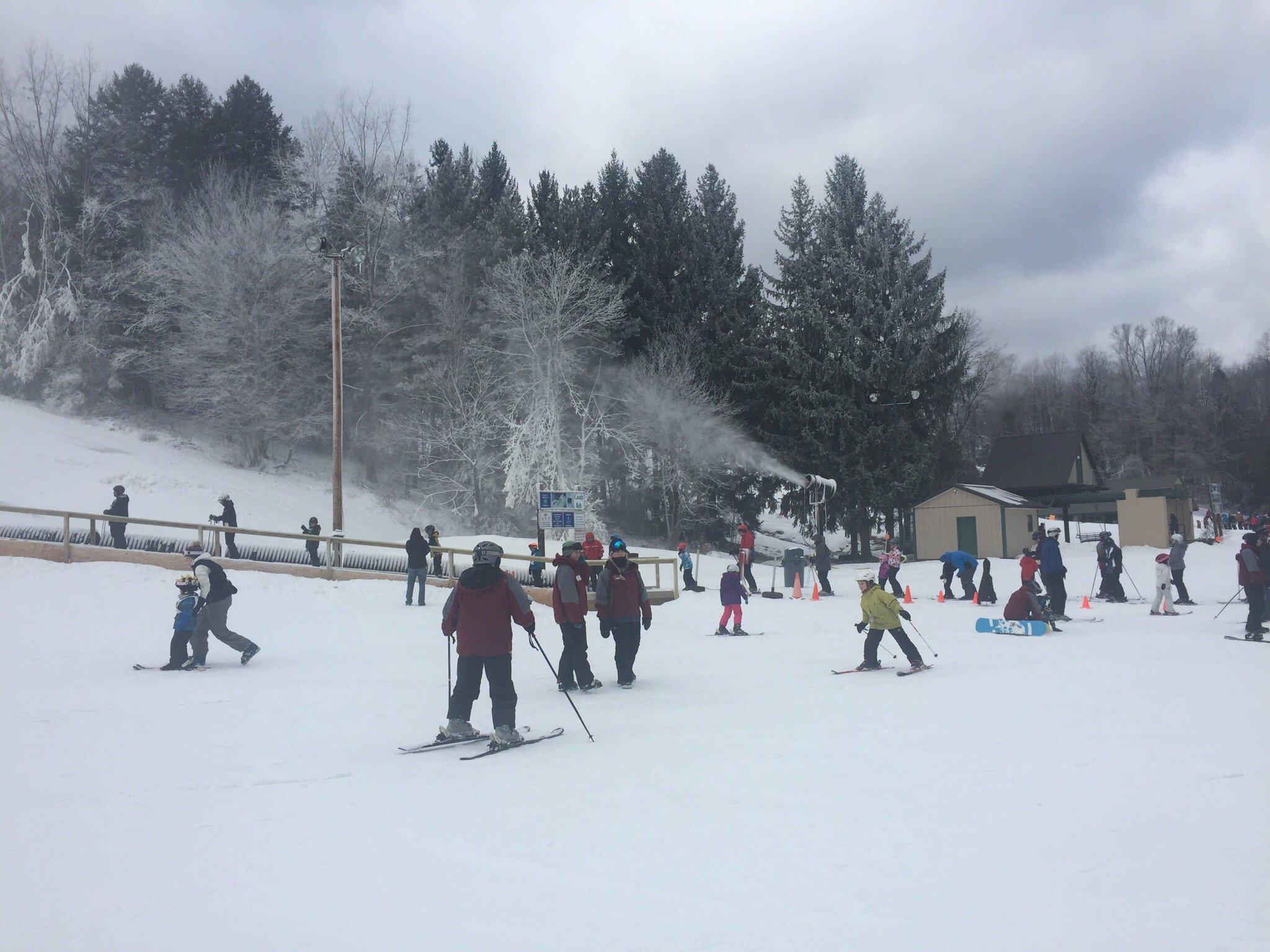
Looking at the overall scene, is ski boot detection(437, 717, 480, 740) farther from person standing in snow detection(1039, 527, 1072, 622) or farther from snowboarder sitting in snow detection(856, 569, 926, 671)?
person standing in snow detection(1039, 527, 1072, 622)

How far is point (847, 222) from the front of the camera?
148 ft

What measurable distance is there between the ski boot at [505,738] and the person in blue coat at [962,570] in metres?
15.5

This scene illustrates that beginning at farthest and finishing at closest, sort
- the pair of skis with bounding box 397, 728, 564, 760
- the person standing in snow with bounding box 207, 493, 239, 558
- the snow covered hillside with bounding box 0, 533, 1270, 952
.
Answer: the person standing in snow with bounding box 207, 493, 239, 558
the pair of skis with bounding box 397, 728, 564, 760
the snow covered hillside with bounding box 0, 533, 1270, 952

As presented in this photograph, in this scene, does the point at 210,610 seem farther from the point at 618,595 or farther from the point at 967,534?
the point at 967,534

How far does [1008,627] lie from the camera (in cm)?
1484

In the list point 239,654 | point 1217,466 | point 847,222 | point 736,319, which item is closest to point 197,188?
point 736,319

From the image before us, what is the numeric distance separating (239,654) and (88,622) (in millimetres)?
3865

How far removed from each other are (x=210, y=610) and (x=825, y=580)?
47.5ft

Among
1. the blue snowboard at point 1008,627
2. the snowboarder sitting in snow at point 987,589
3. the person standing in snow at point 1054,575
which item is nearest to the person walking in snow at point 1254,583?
the blue snowboard at point 1008,627

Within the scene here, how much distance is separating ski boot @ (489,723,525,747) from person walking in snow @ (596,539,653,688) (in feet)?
11.3

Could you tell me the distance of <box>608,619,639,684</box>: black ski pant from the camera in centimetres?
1136

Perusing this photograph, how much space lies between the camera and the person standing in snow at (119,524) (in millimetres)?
20578

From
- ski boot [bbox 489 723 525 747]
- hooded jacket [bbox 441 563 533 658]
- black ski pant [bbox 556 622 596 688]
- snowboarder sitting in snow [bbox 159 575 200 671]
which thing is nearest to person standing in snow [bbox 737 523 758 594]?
black ski pant [bbox 556 622 596 688]

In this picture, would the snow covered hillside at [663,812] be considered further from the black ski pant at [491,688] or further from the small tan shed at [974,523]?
the small tan shed at [974,523]
